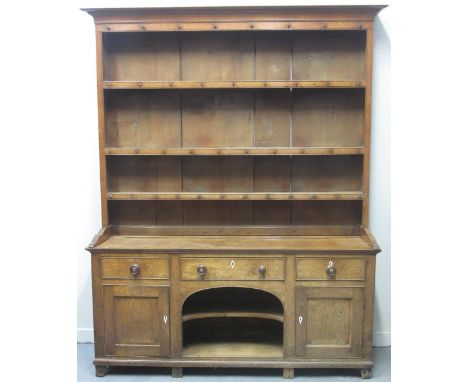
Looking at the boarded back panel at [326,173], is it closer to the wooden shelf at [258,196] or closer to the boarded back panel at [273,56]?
the wooden shelf at [258,196]

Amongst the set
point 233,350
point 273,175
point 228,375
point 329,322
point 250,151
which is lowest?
point 228,375

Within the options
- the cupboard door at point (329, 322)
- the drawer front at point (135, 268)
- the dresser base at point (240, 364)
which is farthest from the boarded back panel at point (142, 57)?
the dresser base at point (240, 364)

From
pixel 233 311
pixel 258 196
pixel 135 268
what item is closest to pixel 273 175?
pixel 258 196

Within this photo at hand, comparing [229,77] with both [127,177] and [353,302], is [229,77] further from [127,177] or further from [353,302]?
[353,302]

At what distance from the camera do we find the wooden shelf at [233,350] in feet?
8.52

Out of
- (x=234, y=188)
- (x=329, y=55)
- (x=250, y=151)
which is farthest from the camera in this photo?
(x=234, y=188)

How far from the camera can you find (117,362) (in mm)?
2564

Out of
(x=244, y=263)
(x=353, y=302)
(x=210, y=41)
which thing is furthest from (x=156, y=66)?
(x=353, y=302)

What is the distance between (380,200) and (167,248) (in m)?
1.42

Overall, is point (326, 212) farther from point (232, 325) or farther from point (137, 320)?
point (137, 320)

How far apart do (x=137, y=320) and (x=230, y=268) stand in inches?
24.6

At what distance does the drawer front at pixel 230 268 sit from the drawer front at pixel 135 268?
12 centimetres

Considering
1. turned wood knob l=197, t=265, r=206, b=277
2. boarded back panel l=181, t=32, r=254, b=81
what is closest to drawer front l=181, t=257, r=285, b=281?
turned wood knob l=197, t=265, r=206, b=277

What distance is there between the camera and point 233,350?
2.65 meters
